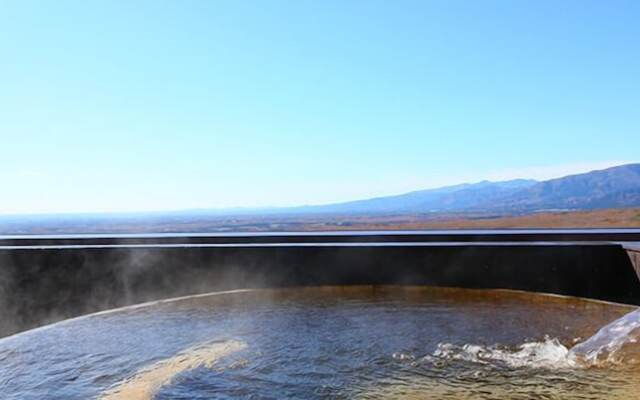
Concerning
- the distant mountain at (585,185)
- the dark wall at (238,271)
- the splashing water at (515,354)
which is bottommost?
the splashing water at (515,354)

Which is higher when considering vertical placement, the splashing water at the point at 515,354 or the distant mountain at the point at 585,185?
the distant mountain at the point at 585,185

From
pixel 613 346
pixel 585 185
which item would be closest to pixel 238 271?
pixel 613 346

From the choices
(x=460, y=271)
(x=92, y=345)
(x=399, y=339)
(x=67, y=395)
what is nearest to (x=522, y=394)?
(x=399, y=339)

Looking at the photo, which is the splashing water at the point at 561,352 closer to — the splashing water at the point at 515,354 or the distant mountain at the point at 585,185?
the splashing water at the point at 515,354

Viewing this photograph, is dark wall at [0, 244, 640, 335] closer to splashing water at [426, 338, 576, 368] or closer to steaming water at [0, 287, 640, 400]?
steaming water at [0, 287, 640, 400]

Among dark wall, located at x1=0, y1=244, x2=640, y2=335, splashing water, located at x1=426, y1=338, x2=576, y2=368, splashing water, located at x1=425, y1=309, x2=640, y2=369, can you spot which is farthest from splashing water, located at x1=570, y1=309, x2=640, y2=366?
dark wall, located at x1=0, y1=244, x2=640, y2=335

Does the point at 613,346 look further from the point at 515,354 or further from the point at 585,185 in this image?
the point at 585,185

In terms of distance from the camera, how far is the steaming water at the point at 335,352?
312 centimetres

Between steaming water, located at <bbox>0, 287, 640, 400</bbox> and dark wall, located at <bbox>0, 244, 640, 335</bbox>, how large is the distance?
0.75m

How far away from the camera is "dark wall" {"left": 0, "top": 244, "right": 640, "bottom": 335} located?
20.9ft

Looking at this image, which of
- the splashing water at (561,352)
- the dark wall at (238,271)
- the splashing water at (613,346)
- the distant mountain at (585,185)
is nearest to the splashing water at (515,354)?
the splashing water at (561,352)

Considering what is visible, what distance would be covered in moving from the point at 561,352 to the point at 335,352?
1581 mm

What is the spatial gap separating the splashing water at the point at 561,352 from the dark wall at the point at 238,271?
222 centimetres

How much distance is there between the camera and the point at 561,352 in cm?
389
